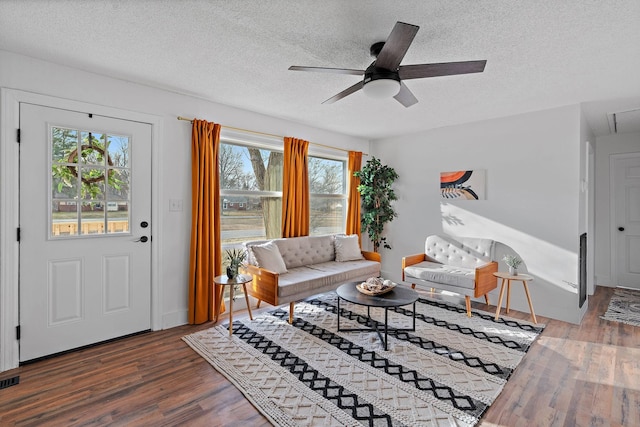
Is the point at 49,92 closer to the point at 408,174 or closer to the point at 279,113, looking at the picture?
the point at 279,113

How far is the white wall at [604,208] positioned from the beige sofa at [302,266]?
383 cm

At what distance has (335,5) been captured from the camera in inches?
71.7

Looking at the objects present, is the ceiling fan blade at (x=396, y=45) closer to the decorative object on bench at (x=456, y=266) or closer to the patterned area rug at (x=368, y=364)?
the patterned area rug at (x=368, y=364)

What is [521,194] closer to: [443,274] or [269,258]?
[443,274]

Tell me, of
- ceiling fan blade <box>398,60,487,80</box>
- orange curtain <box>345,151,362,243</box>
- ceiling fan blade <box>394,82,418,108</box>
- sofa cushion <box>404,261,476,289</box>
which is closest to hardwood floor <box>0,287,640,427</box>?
sofa cushion <box>404,261,476,289</box>

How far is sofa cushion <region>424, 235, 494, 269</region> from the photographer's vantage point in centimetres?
405

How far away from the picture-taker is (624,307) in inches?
156

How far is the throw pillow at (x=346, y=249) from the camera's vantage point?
4.46 metres

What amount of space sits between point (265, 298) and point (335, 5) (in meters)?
2.66

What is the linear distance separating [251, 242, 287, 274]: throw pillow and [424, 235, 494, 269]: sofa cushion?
222 centimetres

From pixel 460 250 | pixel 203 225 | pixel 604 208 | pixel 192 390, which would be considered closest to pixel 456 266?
pixel 460 250

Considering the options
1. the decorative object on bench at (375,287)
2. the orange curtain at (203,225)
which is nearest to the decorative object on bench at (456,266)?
the decorative object on bench at (375,287)

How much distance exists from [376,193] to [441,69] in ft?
10.1

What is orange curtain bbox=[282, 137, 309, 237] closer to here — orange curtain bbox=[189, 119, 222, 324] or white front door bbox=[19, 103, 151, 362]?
orange curtain bbox=[189, 119, 222, 324]
